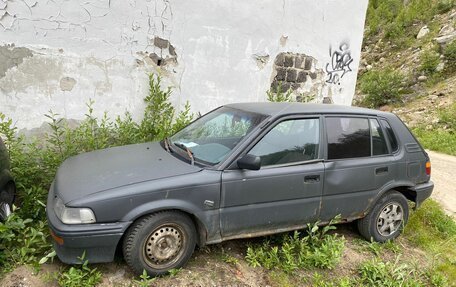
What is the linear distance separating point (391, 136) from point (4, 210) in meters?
4.29

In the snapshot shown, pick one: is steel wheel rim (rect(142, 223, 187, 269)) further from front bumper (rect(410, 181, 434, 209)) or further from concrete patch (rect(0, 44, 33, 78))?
concrete patch (rect(0, 44, 33, 78))

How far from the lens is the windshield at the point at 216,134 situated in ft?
11.4

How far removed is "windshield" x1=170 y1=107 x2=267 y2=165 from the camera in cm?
348

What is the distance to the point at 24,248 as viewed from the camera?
3.24 metres

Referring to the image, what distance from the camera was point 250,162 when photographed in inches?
126

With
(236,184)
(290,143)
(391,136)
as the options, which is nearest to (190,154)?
(236,184)

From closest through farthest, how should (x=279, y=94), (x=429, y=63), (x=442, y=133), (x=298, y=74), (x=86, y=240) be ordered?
(x=86, y=240)
(x=279, y=94)
(x=298, y=74)
(x=442, y=133)
(x=429, y=63)

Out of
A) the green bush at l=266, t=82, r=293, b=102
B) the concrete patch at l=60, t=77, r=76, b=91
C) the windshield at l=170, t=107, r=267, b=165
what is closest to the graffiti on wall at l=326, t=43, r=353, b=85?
the green bush at l=266, t=82, r=293, b=102

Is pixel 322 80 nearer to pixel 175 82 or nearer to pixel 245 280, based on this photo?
pixel 175 82

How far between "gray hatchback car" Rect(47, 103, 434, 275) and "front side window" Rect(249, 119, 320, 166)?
0.01 metres

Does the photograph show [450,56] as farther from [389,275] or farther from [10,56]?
[10,56]

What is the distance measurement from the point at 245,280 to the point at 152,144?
6.00ft

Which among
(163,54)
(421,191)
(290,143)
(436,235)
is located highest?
(163,54)

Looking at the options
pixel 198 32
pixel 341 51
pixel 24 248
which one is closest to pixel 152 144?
pixel 24 248
